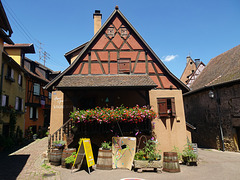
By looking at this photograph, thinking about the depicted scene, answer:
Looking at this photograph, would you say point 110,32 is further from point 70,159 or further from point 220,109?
point 220,109

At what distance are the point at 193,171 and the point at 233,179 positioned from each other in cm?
154

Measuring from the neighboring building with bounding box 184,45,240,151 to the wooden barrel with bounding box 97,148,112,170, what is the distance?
33.1 ft

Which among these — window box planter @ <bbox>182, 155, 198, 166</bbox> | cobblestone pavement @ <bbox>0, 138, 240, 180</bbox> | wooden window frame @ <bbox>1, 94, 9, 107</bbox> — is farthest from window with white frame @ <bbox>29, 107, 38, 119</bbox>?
window box planter @ <bbox>182, 155, 198, 166</bbox>

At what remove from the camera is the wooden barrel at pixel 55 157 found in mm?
8195

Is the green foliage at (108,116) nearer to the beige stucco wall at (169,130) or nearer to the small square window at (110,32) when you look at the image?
the beige stucco wall at (169,130)

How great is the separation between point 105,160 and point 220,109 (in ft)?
35.4

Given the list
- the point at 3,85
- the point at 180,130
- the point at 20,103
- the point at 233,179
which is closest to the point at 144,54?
the point at 180,130

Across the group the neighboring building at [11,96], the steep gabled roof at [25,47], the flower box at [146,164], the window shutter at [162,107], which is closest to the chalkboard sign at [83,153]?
the flower box at [146,164]

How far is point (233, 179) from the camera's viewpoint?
6473 mm

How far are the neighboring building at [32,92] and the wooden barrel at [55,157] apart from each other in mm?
11140

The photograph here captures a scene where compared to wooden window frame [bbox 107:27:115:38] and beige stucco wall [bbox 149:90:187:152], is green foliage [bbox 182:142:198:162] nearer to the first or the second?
beige stucco wall [bbox 149:90:187:152]

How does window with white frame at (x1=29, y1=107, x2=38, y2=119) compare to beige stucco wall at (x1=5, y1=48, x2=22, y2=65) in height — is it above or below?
below

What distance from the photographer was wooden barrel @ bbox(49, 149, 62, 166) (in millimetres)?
8195

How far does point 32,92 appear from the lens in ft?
62.2
